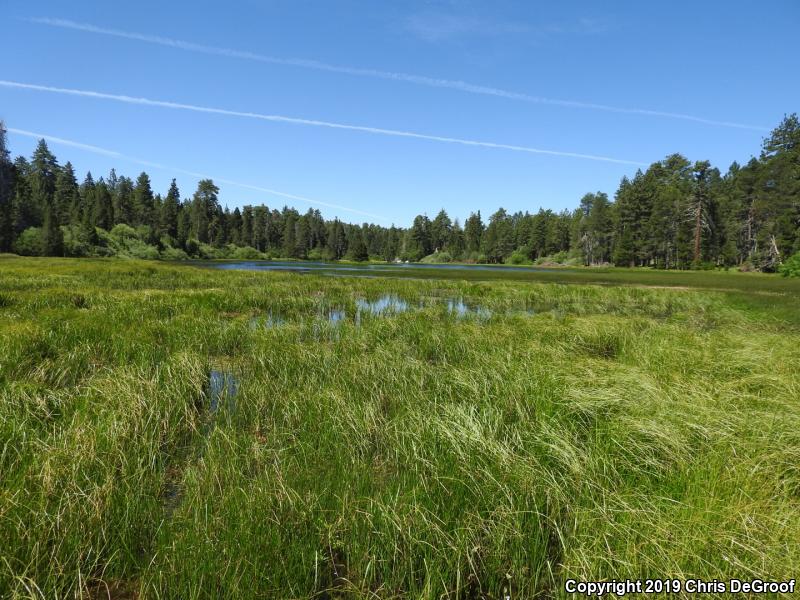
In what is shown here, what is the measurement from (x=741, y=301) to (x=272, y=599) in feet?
96.4

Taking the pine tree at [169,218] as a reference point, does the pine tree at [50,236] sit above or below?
below

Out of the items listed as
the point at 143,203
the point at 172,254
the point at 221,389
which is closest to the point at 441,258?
the point at 172,254

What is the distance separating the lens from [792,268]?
48.7m

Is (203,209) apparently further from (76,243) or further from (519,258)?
(519,258)

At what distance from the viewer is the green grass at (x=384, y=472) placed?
3152 mm

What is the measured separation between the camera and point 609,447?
4.94 metres

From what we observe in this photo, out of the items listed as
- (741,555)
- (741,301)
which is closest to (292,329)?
(741,555)

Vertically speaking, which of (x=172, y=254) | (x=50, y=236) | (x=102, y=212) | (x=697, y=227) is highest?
(x=102, y=212)

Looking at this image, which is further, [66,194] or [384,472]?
[66,194]

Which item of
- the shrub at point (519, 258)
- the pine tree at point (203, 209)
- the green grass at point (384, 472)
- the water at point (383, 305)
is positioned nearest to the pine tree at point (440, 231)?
the shrub at point (519, 258)

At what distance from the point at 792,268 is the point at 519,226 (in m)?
87.0

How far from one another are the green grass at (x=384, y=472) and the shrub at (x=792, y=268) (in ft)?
184

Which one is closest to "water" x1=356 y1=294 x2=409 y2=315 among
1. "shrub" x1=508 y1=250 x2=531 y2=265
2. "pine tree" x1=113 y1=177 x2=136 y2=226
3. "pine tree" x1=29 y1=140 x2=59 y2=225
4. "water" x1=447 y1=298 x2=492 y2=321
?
"water" x1=447 y1=298 x2=492 y2=321

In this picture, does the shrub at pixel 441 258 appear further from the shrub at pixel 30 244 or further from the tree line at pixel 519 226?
the shrub at pixel 30 244
